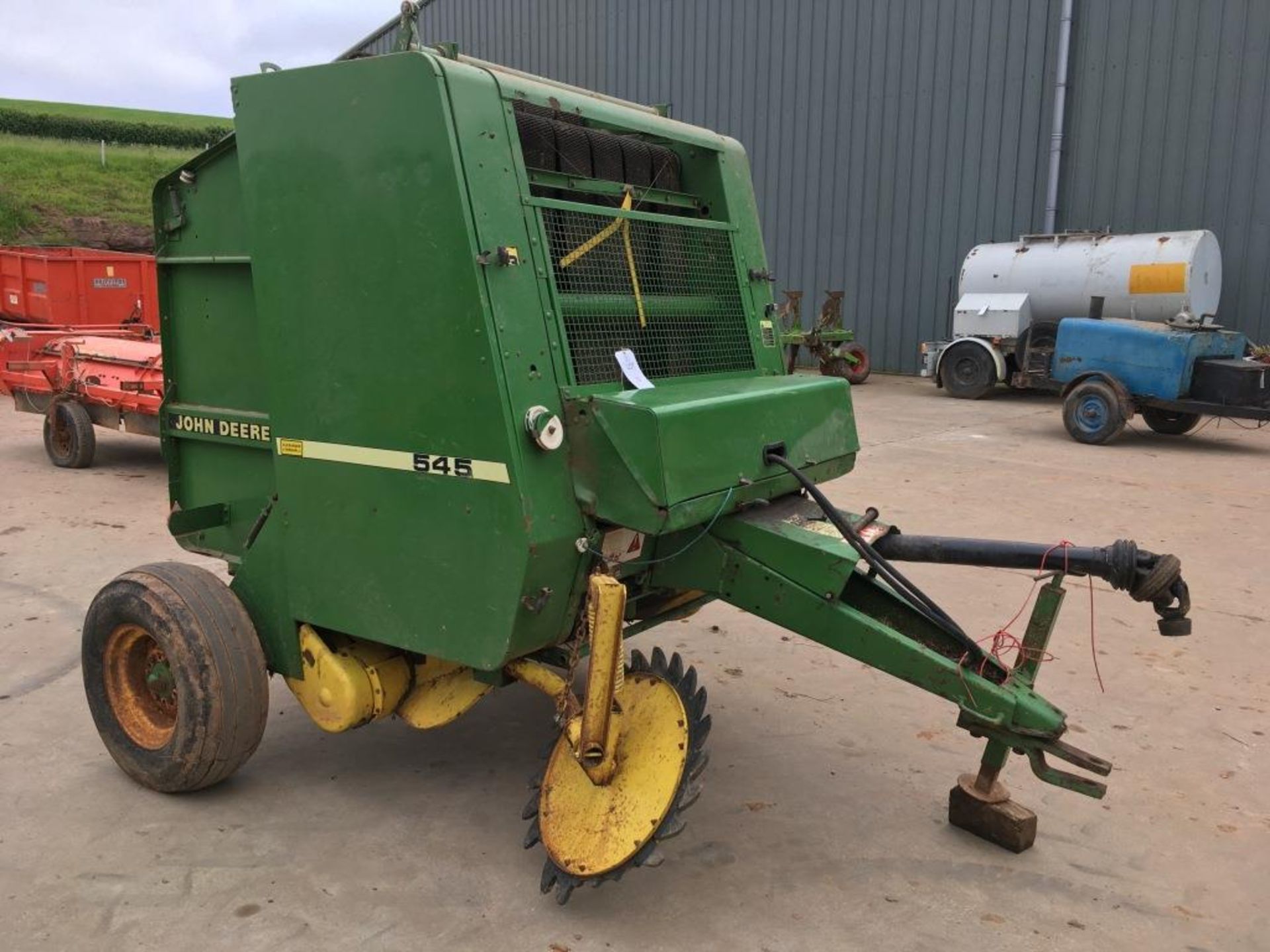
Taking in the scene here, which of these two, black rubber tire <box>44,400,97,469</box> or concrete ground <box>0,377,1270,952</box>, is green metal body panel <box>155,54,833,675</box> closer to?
concrete ground <box>0,377,1270,952</box>

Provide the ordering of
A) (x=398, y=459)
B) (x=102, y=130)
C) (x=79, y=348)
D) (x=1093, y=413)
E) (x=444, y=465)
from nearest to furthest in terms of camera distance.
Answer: (x=444, y=465) → (x=398, y=459) → (x=79, y=348) → (x=1093, y=413) → (x=102, y=130)

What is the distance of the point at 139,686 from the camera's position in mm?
3508

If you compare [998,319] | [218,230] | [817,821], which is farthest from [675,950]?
[998,319]

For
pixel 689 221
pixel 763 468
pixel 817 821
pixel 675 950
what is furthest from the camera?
pixel 689 221

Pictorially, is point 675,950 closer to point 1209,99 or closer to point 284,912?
point 284,912

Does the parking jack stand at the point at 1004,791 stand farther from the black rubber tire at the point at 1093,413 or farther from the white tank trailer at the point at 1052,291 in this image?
the white tank trailer at the point at 1052,291

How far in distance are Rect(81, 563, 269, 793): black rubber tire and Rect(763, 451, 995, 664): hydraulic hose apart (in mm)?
1750

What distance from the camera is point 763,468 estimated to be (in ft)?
9.78

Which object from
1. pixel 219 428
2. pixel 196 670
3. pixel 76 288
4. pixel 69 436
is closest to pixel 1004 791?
pixel 196 670

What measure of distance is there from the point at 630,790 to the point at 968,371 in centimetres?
1288

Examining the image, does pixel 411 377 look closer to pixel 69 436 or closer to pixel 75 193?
pixel 69 436

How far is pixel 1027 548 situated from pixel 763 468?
0.76m

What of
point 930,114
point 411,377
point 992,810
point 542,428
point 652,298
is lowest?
point 992,810

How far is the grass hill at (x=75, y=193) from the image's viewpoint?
66.7ft
